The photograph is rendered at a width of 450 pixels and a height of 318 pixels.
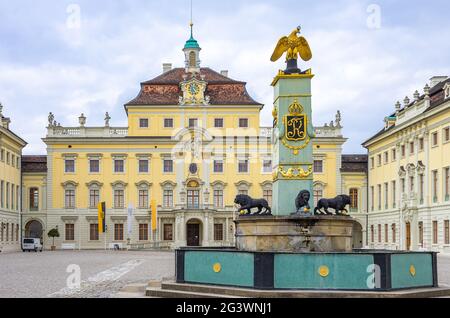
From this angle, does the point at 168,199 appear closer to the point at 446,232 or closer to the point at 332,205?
the point at 446,232

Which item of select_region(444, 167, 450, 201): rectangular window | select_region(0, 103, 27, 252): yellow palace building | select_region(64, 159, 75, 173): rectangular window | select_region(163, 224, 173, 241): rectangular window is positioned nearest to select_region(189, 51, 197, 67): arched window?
select_region(64, 159, 75, 173): rectangular window

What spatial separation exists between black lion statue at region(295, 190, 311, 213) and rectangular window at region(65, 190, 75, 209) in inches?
1969

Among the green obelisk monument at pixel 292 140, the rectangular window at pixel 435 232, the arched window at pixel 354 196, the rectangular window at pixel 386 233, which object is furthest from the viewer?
the arched window at pixel 354 196

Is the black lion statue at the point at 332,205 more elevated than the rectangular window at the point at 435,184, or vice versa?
the rectangular window at the point at 435,184

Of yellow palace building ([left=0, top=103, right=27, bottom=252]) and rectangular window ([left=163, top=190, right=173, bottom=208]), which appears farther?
rectangular window ([left=163, top=190, right=173, bottom=208])

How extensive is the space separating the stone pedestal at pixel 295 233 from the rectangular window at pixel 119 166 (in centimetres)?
→ 4821

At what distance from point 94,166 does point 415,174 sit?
1085 inches

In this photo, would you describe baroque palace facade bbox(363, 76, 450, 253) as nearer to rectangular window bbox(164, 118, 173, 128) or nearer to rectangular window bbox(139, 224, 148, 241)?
rectangular window bbox(164, 118, 173, 128)

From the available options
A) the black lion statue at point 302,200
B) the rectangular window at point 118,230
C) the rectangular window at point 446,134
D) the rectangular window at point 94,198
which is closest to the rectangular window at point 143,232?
the rectangular window at point 118,230

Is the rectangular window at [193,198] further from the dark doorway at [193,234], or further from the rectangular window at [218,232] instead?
A: the rectangular window at [218,232]

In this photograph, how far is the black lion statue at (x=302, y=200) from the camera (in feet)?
53.5

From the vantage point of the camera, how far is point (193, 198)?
6425cm

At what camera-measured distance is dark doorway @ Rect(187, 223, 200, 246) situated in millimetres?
63250
